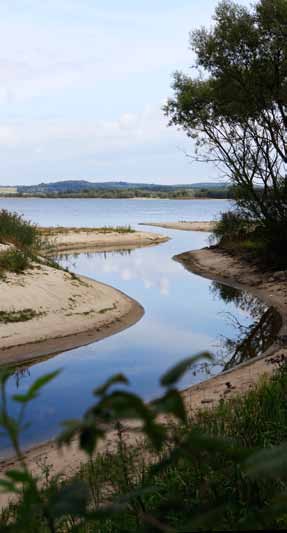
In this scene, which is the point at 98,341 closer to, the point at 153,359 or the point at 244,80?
the point at 153,359

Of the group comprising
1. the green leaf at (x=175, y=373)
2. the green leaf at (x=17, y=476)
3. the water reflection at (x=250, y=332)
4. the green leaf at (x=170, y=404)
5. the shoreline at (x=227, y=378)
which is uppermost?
the green leaf at (x=175, y=373)

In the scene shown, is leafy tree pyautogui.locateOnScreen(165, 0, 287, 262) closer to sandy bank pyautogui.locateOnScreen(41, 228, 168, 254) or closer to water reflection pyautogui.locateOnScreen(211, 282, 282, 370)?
water reflection pyautogui.locateOnScreen(211, 282, 282, 370)

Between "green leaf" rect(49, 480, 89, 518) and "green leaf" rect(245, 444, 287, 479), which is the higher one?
"green leaf" rect(245, 444, 287, 479)

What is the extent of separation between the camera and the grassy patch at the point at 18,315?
14445mm

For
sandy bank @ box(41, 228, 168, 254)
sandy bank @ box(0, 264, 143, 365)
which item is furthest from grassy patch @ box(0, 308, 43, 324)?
sandy bank @ box(41, 228, 168, 254)

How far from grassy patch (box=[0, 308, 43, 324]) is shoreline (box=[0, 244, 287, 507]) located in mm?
5760

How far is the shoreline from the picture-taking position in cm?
713

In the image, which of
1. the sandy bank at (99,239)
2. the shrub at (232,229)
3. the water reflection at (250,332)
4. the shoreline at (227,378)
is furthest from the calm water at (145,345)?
the sandy bank at (99,239)

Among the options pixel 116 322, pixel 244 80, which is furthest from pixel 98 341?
pixel 244 80

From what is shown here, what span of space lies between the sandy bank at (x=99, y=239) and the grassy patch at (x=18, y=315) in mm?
23675

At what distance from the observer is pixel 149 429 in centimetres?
67

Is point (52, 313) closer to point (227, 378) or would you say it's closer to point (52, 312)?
point (52, 312)

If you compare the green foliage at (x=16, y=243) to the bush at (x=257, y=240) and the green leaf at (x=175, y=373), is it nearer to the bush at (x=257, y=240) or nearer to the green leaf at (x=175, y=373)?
the bush at (x=257, y=240)

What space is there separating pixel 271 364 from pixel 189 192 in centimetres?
16445
